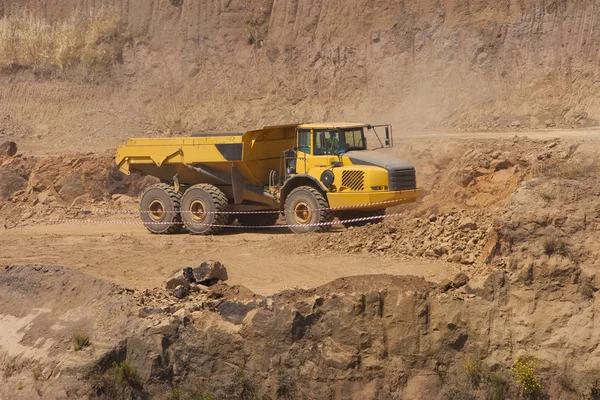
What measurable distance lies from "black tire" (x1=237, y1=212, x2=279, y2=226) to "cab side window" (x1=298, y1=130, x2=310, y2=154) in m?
2.20

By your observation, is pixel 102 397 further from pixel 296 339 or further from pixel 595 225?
pixel 595 225

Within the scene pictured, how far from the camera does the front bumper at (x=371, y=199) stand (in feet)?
59.5

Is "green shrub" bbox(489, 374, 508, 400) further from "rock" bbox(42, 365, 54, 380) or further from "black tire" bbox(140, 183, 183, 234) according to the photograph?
"black tire" bbox(140, 183, 183, 234)

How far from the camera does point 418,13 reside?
32094 millimetres

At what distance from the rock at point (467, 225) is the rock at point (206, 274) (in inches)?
157

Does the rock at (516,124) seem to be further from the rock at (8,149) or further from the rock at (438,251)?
the rock at (8,149)

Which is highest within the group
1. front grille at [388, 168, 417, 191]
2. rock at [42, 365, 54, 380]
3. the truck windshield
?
the truck windshield

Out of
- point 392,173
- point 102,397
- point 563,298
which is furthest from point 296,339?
point 392,173

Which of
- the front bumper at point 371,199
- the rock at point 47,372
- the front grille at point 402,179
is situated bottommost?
the rock at point 47,372

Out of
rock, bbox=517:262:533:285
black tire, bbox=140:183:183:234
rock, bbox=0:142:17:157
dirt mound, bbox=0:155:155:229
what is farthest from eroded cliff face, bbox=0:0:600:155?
rock, bbox=517:262:533:285

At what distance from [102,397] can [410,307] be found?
14.1 feet

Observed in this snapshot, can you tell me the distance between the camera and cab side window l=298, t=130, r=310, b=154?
62.5 ft

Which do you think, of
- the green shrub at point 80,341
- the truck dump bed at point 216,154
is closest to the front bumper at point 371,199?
the truck dump bed at point 216,154

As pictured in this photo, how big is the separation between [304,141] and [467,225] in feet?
15.0
